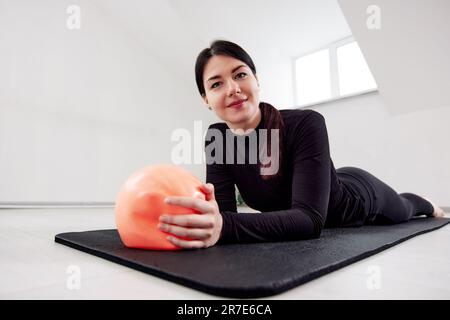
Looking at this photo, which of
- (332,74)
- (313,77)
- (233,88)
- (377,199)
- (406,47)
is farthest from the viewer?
(313,77)

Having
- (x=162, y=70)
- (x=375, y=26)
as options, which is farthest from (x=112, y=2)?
(x=375, y=26)

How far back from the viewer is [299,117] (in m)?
1.16

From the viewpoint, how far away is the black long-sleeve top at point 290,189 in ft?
3.17

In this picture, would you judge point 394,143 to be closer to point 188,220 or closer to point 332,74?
point 332,74

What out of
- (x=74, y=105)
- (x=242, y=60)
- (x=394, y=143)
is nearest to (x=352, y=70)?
(x=394, y=143)

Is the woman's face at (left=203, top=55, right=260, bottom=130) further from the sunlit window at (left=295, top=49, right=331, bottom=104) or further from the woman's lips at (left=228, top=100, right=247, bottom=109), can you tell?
the sunlit window at (left=295, top=49, right=331, bottom=104)

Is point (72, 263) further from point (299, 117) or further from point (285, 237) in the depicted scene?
point (299, 117)

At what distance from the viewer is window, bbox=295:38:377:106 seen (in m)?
3.79

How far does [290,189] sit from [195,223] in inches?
21.1

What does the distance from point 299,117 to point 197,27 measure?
3.38 m

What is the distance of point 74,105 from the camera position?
3.78 meters

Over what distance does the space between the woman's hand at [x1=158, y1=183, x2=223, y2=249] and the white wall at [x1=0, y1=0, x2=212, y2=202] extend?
10.6ft

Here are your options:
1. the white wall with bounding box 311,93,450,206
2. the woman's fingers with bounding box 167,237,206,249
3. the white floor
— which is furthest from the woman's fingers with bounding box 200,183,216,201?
the white wall with bounding box 311,93,450,206

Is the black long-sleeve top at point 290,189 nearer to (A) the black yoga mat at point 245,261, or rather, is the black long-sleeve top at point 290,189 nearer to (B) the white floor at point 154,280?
(A) the black yoga mat at point 245,261
